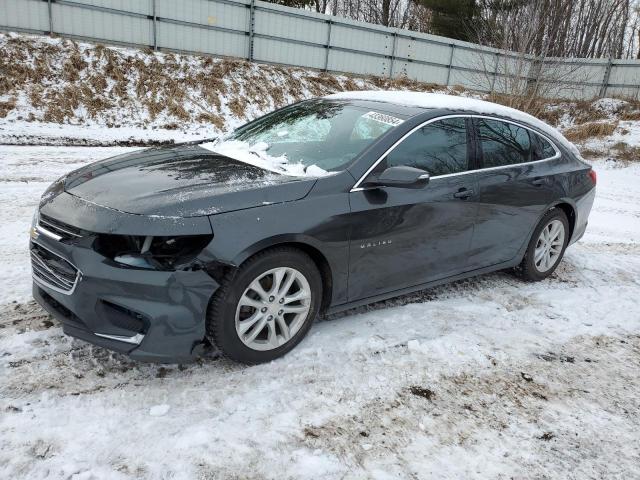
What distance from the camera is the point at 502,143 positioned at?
4.41 metres

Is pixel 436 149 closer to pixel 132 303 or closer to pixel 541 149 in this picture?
pixel 541 149

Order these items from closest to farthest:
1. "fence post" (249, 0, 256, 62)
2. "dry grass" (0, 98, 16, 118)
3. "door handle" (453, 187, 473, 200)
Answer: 1. "door handle" (453, 187, 473, 200)
2. "dry grass" (0, 98, 16, 118)
3. "fence post" (249, 0, 256, 62)

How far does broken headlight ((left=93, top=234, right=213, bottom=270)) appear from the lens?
270 cm

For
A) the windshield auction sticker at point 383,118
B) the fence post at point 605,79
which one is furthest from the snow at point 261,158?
the fence post at point 605,79

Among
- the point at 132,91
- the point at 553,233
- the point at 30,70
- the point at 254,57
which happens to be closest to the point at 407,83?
the point at 254,57

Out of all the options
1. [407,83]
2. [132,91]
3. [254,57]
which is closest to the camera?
[132,91]

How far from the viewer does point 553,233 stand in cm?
491

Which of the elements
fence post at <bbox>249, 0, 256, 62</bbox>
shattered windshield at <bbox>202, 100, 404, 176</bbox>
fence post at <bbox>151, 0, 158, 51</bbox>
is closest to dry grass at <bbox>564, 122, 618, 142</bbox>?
fence post at <bbox>249, 0, 256, 62</bbox>

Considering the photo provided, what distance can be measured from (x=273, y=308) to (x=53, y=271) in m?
1.25

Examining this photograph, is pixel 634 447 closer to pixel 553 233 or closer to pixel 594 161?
pixel 553 233

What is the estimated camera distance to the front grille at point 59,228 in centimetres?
276

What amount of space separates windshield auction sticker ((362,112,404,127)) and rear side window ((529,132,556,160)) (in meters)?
1.65

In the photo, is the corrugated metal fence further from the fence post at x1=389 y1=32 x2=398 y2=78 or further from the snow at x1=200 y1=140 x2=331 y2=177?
the snow at x1=200 y1=140 x2=331 y2=177

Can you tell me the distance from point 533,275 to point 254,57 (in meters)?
14.2
